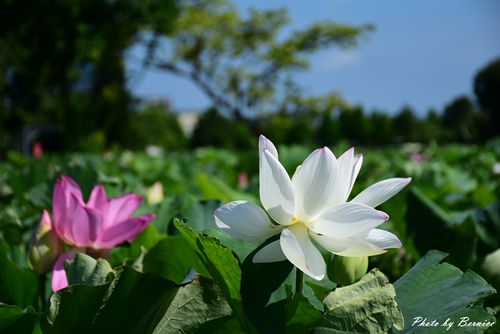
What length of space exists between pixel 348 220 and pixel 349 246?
0.04 meters

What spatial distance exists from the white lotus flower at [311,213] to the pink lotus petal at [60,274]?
0.86 ft

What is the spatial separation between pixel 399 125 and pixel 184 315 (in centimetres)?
3877

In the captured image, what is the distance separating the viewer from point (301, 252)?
0.53 m

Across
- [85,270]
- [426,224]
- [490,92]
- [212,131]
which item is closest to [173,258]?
[85,270]

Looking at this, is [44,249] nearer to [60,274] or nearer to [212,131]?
[60,274]

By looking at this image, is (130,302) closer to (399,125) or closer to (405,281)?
(405,281)

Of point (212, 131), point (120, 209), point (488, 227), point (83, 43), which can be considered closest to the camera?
point (120, 209)

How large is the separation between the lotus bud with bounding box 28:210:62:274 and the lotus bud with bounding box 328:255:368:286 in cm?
39

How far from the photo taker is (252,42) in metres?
30.2

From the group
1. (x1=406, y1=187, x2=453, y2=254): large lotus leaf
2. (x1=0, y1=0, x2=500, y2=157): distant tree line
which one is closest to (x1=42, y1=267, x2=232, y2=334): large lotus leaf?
(x1=406, y1=187, x2=453, y2=254): large lotus leaf

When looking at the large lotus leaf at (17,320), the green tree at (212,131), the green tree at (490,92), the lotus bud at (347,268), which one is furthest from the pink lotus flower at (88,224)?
the green tree at (212,131)

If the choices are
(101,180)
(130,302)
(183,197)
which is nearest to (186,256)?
(130,302)

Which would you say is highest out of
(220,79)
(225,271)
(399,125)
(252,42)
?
→ (225,271)

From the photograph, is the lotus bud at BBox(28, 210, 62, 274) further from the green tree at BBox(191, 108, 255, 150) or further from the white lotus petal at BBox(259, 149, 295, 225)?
the green tree at BBox(191, 108, 255, 150)
